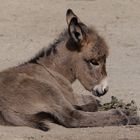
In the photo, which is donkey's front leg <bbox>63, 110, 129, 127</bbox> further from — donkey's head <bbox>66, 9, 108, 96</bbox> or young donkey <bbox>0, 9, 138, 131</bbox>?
donkey's head <bbox>66, 9, 108, 96</bbox>


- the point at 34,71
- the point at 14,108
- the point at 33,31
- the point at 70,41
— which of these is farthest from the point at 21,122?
the point at 33,31

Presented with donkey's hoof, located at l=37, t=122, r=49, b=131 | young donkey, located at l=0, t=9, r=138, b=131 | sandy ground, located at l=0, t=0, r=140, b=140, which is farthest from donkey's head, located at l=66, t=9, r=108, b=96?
donkey's hoof, located at l=37, t=122, r=49, b=131

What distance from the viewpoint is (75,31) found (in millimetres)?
11055

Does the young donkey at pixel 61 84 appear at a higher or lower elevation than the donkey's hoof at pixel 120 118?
higher

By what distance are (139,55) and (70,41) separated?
14.0ft

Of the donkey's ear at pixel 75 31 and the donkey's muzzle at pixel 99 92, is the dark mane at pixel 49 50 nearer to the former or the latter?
the donkey's ear at pixel 75 31

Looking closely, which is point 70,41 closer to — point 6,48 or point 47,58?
point 47,58

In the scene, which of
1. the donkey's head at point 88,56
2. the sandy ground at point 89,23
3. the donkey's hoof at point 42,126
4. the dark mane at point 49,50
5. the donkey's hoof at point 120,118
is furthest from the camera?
the sandy ground at point 89,23

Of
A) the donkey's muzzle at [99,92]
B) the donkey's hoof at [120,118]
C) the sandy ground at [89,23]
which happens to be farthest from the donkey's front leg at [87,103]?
the sandy ground at [89,23]

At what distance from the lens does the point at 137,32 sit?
17219 mm

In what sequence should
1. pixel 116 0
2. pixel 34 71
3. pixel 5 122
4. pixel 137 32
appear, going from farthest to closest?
1. pixel 116 0
2. pixel 137 32
3. pixel 34 71
4. pixel 5 122

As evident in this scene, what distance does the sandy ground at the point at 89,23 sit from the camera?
1352cm

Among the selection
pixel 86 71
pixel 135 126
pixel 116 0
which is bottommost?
pixel 135 126

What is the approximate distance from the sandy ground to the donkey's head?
96 cm
